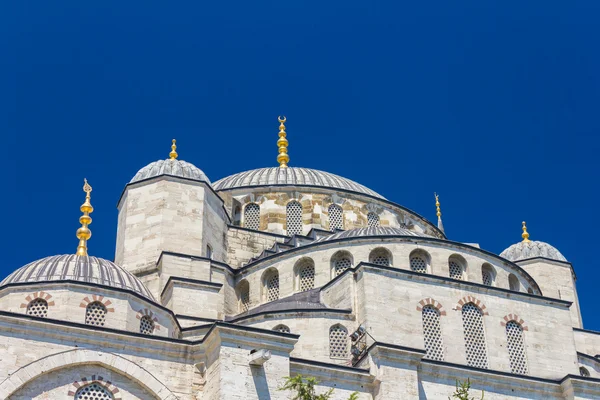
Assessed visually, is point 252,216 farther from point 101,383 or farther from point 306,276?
point 101,383

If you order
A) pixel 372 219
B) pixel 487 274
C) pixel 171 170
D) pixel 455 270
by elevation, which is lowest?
pixel 455 270

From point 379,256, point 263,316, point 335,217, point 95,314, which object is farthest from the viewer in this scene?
point 335,217

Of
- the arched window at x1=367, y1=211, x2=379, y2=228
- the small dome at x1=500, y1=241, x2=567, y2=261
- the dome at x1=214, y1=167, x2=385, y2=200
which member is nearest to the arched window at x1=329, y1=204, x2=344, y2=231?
the dome at x1=214, y1=167, x2=385, y2=200

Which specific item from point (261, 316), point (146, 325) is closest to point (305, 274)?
point (261, 316)

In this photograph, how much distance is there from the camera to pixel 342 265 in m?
26.5

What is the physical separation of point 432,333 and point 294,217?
10.1 meters

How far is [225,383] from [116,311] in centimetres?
352

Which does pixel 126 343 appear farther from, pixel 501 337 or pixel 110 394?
pixel 501 337

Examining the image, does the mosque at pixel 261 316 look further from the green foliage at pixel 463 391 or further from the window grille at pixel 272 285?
the green foliage at pixel 463 391

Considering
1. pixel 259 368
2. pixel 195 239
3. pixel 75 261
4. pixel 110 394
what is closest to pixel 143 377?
pixel 110 394

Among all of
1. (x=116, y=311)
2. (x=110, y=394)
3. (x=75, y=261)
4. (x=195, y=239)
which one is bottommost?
(x=110, y=394)

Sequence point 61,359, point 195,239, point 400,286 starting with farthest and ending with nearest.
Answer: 1. point 195,239
2. point 400,286
3. point 61,359

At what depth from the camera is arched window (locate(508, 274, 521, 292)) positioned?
1070 inches

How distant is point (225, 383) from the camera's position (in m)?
19.2
